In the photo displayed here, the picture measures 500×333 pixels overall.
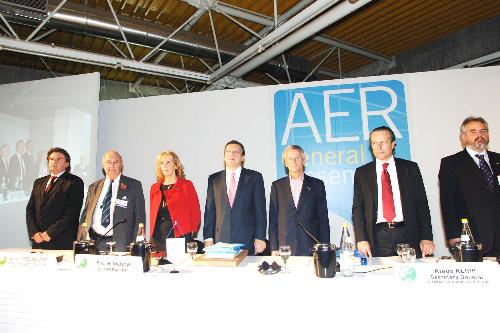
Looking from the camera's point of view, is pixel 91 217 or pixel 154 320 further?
pixel 91 217

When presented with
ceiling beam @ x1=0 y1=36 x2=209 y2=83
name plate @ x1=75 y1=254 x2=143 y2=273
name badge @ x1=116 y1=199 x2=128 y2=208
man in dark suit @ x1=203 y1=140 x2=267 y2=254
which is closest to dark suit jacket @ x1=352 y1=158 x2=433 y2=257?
man in dark suit @ x1=203 y1=140 x2=267 y2=254

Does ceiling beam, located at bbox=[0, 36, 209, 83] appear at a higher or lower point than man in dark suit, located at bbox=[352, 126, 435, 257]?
higher

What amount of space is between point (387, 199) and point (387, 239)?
0.28 meters

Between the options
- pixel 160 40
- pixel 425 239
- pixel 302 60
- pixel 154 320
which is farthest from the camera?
pixel 302 60

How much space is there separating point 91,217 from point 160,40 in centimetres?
279

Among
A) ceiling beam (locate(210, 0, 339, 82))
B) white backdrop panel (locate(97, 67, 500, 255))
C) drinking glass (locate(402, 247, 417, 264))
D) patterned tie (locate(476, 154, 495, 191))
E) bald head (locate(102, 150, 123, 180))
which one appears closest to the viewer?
drinking glass (locate(402, 247, 417, 264))

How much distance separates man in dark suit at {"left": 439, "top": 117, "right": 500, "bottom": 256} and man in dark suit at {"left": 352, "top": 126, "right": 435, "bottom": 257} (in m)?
0.28

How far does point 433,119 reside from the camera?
4.05 meters

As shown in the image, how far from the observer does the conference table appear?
131cm

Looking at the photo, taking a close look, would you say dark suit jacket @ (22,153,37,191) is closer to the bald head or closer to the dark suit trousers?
the bald head

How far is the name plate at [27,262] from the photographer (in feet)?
5.61

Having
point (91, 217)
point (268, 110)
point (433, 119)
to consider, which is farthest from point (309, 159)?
point (91, 217)

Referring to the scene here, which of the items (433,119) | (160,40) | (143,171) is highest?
(160,40)

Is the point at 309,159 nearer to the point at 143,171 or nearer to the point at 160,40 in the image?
the point at 143,171
